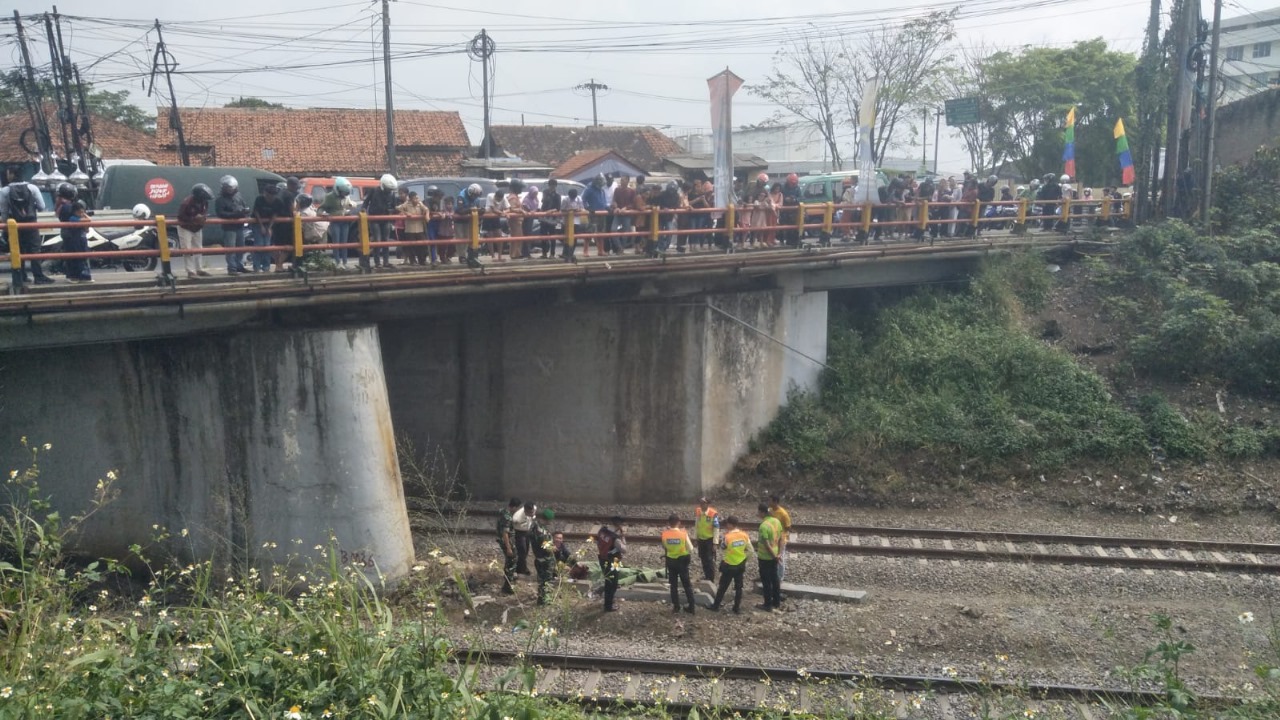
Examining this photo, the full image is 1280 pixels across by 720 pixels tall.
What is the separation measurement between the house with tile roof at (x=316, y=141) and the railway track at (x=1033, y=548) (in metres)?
27.0

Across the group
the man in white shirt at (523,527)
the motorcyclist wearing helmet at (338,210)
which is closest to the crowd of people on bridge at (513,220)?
the motorcyclist wearing helmet at (338,210)

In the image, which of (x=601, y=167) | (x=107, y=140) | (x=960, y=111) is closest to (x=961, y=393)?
(x=601, y=167)

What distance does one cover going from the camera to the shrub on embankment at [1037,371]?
16328 mm

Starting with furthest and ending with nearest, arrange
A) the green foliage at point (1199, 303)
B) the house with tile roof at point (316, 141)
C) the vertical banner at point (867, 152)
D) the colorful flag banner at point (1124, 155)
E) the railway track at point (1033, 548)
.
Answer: the house with tile roof at point (316, 141) → the colorful flag banner at point (1124, 155) → the vertical banner at point (867, 152) → the green foliage at point (1199, 303) → the railway track at point (1033, 548)

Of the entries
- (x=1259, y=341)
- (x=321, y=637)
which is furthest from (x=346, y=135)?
(x=321, y=637)

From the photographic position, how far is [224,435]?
41.0 feet

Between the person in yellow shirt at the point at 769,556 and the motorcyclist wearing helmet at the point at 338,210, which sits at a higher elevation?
the motorcyclist wearing helmet at the point at 338,210

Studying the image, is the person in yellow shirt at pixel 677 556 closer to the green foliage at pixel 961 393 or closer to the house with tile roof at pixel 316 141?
the green foliage at pixel 961 393

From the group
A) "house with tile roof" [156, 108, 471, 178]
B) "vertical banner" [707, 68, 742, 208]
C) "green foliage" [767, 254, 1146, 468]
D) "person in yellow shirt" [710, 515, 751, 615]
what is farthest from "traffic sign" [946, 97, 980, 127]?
"person in yellow shirt" [710, 515, 751, 615]

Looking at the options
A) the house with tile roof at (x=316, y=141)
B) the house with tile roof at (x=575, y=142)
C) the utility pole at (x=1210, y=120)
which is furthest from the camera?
Result: the house with tile roof at (x=575, y=142)

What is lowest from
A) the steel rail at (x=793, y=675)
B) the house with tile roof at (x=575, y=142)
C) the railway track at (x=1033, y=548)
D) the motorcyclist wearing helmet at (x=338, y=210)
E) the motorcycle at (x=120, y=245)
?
the railway track at (x=1033, y=548)

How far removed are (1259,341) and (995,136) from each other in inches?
939

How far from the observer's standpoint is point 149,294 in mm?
11188

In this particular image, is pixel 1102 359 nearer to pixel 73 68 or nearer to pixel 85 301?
pixel 85 301
